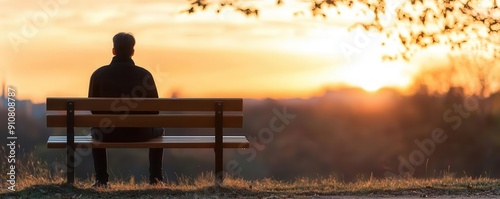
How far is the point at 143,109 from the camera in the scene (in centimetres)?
973

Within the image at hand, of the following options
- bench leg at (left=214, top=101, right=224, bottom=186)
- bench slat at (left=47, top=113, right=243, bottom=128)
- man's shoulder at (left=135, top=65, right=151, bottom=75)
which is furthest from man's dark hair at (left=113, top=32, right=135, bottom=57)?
bench leg at (left=214, top=101, right=224, bottom=186)

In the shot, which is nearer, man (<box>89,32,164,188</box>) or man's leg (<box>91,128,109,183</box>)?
man (<box>89,32,164,188</box>)

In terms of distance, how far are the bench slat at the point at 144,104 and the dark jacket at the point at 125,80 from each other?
7.7 inches

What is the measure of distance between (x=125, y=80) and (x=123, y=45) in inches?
15.3

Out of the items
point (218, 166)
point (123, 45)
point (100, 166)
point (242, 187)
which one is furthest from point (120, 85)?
point (242, 187)

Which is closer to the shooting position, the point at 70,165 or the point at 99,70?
the point at 70,165

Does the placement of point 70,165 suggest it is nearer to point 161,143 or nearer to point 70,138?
point 70,138

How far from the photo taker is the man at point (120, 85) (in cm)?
988

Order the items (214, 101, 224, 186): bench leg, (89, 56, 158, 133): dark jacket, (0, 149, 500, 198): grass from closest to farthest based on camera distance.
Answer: (0, 149, 500, 198): grass
(214, 101, 224, 186): bench leg
(89, 56, 158, 133): dark jacket

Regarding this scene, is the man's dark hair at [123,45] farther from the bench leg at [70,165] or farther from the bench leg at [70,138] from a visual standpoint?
the bench leg at [70,165]

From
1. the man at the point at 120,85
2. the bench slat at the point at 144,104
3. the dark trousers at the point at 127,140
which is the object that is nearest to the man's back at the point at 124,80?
the man at the point at 120,85

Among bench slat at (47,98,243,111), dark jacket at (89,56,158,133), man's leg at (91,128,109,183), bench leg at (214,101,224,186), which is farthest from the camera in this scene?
man's leg at (91,128,109,183)

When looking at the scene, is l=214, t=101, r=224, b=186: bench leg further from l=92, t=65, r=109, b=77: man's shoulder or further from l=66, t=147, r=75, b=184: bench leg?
l=66, t=147, r=75, b=184: bench leg

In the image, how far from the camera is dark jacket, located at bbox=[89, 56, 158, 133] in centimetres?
994
